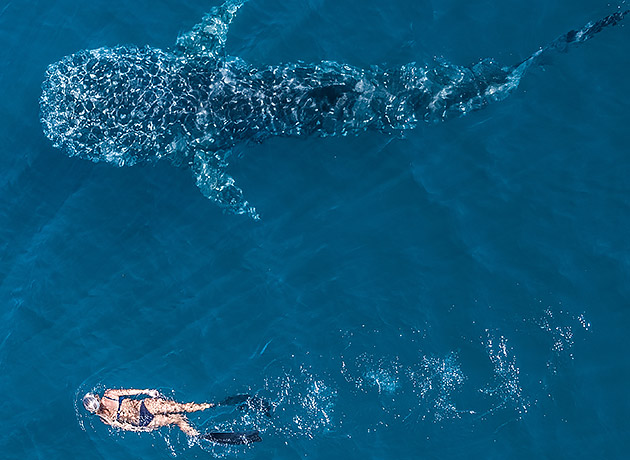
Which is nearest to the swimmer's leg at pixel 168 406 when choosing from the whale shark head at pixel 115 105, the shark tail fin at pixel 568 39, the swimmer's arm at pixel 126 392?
the swimmer's arm at pixel 126 392

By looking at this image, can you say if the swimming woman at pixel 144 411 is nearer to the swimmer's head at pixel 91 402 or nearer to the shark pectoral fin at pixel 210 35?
the swimmer's head at pixel 91 402

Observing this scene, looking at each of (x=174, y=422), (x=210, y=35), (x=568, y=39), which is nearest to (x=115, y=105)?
(x=210, y=35)

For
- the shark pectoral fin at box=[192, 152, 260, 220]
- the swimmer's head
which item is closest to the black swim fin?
the swimmer's head

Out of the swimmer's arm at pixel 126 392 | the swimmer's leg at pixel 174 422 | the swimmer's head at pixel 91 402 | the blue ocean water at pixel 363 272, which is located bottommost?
the swimmer's leg at pixel 174 422

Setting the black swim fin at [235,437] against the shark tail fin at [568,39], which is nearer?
the black swim fin at [235,437]

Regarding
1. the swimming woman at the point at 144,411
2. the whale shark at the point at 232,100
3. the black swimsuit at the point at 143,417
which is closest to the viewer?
the swimming woman at the point at 144,411

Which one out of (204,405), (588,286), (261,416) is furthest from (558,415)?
(204,405)
